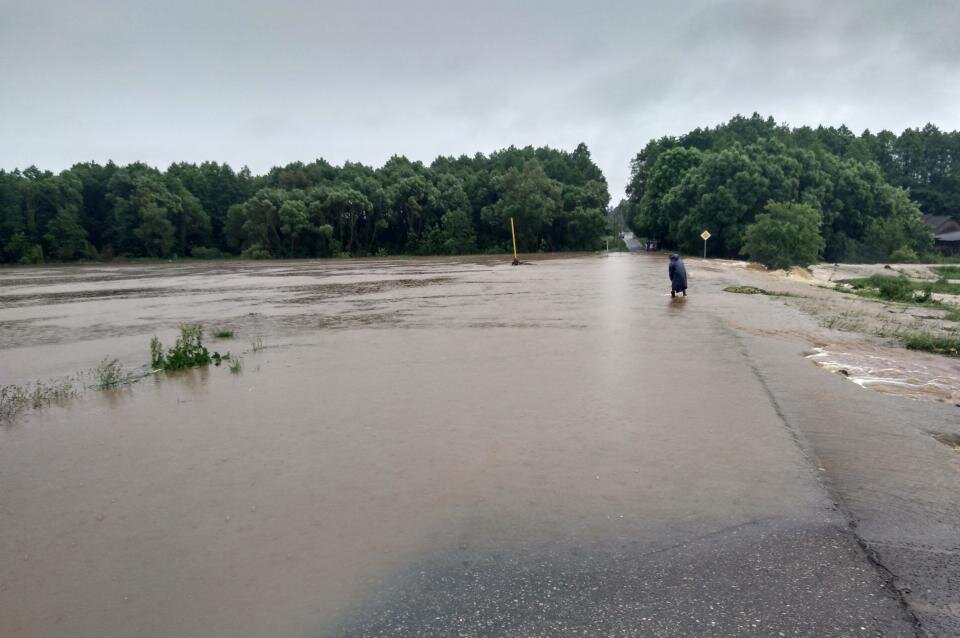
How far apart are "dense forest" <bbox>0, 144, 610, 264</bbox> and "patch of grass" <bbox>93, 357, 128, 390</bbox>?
2459 inches

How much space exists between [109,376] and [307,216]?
6700 cm

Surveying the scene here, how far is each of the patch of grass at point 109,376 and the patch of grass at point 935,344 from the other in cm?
1505

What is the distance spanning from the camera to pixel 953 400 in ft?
25.6

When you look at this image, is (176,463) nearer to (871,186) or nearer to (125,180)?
(871,186)

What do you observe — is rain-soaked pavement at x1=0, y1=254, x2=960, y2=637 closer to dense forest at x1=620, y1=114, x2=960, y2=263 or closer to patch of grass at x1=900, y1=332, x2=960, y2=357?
patch of grass at x1=900, y1=332, x2=960, y2=357

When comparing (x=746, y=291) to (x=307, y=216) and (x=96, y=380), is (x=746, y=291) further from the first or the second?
(x=307, y=216)

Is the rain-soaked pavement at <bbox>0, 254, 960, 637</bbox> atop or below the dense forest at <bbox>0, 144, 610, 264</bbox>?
below

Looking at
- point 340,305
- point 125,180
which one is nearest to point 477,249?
point 125,180

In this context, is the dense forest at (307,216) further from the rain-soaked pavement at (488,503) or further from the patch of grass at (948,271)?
the rain-soaked pavement at (488,503)

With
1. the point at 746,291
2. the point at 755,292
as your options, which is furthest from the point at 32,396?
the point at 755,292

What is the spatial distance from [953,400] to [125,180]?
93.9 meters

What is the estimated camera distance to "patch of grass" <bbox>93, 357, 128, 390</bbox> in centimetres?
1018

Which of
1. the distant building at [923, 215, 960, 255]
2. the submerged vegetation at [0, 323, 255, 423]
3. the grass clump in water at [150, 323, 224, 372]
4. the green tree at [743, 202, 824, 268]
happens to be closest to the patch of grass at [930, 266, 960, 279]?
the green tree at [743, 202, 824, 268]

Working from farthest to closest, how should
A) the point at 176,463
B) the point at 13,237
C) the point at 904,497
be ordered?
the point at 13,237 < the point at 176,463 < the point at 904,497
